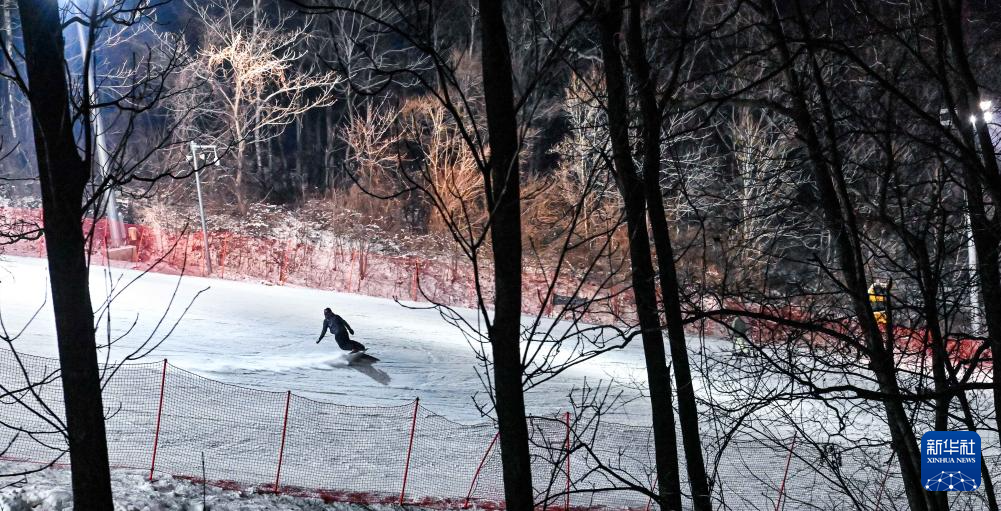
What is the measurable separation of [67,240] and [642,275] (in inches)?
194

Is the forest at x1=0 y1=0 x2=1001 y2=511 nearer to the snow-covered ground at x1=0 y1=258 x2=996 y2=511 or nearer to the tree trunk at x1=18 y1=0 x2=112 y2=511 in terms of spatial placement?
the tree trunk at x1=18 y1=0 x2=112 y2=511

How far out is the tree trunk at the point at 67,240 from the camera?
5.00 meters

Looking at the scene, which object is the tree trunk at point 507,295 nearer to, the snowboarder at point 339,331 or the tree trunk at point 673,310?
the tree trunk at point 673,310

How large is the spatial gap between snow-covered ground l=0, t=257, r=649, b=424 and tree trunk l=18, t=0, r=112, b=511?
429 inches

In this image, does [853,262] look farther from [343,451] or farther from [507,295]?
[343,451]

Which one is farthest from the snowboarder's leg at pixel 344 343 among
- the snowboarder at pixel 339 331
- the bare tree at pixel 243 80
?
the bare tree at pixel 243 80

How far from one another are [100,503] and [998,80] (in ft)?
102

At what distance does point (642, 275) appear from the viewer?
789 cm

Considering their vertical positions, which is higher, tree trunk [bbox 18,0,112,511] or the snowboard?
tree trunk [bbox 18,0,112,511]

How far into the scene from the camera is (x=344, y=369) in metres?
19.7

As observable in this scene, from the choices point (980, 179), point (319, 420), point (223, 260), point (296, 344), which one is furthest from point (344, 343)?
point (980, 179)

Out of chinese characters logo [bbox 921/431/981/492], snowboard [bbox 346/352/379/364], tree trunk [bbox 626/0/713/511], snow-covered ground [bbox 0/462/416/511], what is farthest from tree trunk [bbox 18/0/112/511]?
snowboard [bbox 346/352/379/364]

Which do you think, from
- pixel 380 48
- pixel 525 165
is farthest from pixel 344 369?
pixel 380 48

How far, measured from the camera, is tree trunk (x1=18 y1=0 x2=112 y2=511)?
4996 mm
